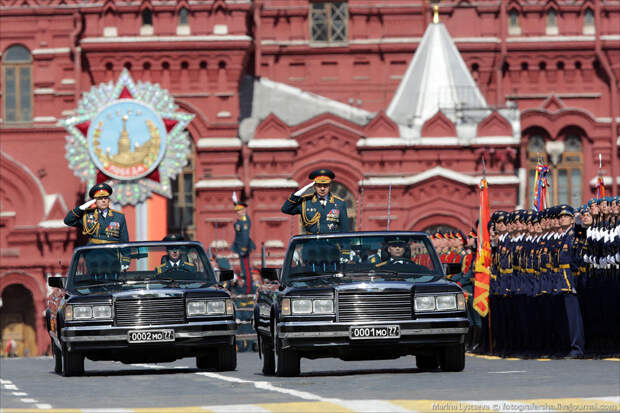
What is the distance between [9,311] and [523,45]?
53.4ft

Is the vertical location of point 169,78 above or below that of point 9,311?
above

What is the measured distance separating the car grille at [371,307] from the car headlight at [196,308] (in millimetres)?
1818

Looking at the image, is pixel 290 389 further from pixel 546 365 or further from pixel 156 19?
pixel 156 19

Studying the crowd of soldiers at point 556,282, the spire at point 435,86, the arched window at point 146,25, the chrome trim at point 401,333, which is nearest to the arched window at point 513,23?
the spire at point 435,86

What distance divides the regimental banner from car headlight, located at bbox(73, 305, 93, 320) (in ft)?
67.7

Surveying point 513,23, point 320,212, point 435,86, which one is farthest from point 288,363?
point 513,23

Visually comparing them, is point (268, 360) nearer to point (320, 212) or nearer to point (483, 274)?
point (320, 212)

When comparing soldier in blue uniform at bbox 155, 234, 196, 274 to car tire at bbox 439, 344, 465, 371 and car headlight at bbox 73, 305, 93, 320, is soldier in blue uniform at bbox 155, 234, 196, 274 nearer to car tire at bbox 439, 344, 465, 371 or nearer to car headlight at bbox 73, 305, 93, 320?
car headlight at bbox 73, 305, 93, 320

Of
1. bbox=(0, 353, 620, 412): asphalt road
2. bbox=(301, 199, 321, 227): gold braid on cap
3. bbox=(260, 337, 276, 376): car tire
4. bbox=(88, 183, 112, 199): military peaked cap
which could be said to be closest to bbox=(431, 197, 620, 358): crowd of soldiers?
bbox=(0, 353, 620, 412): asphalt road

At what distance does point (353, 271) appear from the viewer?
48.6 feet

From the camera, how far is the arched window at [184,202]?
40.5m

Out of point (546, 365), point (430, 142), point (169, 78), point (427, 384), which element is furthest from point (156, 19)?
point (427, 384)

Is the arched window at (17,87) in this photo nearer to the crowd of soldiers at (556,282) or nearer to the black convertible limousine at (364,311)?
the crowd of soldiers at (556,282)

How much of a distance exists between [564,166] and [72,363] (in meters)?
28.0
